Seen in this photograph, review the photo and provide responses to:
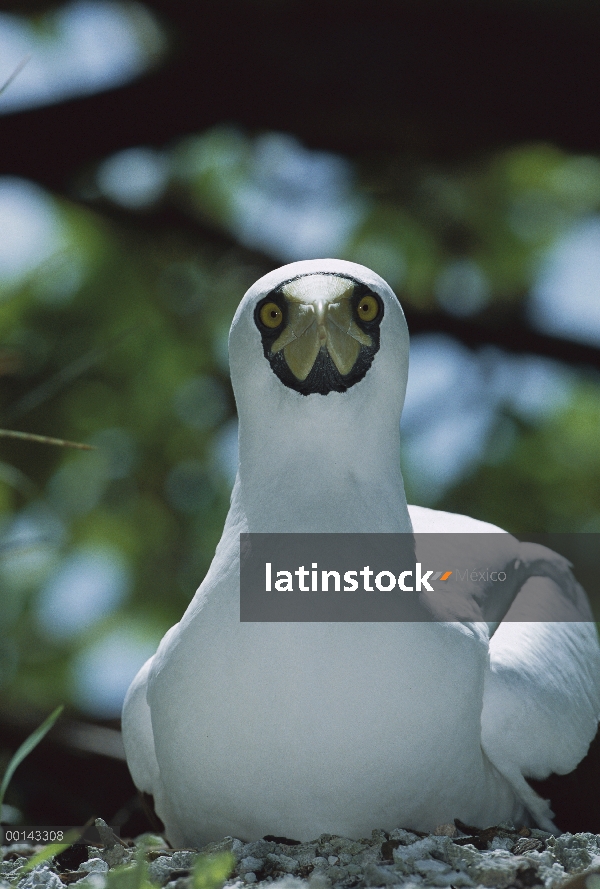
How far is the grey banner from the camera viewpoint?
3141 millimetres

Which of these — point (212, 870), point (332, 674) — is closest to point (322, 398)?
point (332, 674)

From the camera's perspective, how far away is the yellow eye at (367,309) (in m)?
3.48

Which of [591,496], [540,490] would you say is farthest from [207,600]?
[591,496]

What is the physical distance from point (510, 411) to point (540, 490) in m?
0.75

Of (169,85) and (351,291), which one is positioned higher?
(169,85)

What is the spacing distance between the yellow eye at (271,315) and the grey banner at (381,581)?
0.70 meters

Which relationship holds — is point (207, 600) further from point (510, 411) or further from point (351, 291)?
point (510, 411)

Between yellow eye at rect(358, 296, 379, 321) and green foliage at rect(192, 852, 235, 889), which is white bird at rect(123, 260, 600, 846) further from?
green foliage at rect(192, 852, 235, 889)

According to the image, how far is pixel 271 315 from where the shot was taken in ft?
11.5

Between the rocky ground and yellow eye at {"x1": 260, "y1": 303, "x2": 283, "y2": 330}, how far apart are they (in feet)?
5.24

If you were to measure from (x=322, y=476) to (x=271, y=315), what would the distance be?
0.56 m

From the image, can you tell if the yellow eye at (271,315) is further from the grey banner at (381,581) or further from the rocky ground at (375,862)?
the rocky ground at (375,862)

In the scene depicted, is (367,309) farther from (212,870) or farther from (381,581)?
(212,870)

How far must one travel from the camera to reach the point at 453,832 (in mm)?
3082
